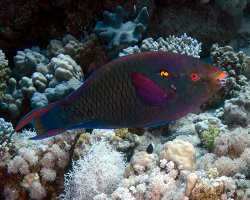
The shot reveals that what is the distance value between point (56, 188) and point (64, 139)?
2.32 feet

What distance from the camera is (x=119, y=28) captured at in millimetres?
6059

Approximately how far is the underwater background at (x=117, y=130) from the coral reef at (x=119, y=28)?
2 cm

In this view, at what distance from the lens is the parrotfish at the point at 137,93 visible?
1.58 metres

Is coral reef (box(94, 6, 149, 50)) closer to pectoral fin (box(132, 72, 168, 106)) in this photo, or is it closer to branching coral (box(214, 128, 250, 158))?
branching coral (box(214, 128, 250, 158))

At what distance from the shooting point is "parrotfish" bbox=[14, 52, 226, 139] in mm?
1579

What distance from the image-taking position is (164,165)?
127 inches

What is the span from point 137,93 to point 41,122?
0.59m

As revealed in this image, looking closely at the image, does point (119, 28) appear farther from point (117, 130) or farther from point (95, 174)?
point (95, 174)

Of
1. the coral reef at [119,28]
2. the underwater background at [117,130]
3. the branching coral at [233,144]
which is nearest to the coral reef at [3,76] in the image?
the underwater background at [117,130]

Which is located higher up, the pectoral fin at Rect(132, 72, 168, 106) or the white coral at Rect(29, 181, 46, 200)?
the pectoral fin at Rect(132, 72, 168, 106)

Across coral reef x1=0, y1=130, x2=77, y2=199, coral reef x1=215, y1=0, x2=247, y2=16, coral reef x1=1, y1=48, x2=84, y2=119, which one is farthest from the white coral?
coral reef x1=215, y1=0, x2=247, y2=16

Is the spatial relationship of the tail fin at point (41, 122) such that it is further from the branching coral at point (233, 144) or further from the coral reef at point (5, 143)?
the coral reef at point (5, 143)

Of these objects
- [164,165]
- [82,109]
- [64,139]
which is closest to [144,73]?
[82,109]

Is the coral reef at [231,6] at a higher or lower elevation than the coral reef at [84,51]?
higher
